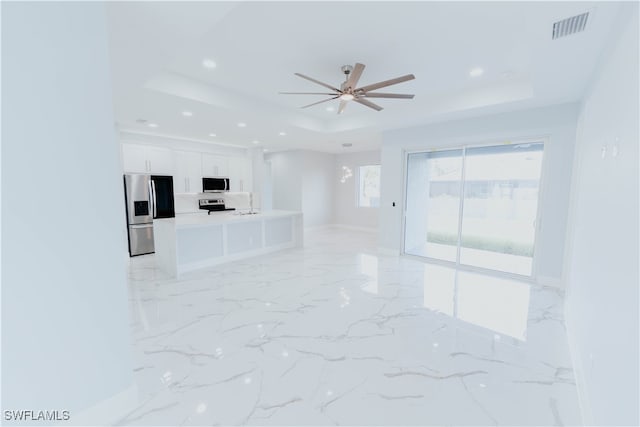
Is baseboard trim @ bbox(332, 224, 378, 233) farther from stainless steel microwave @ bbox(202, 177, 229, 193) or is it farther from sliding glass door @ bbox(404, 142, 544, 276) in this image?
stainless steel microwave @ bbox(202, 177, 229, 193)

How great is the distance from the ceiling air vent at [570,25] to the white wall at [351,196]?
588 centimetres

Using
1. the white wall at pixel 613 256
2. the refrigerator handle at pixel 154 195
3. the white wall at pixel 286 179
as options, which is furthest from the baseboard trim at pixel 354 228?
the white wall at pixel 613 256

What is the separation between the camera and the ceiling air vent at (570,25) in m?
1.81

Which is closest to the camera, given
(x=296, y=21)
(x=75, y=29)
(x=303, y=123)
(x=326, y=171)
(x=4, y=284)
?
(x=4, y=284)

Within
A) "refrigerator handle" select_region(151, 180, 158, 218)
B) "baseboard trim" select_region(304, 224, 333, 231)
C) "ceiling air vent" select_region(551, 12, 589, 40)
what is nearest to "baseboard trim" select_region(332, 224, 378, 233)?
"baseboard trim" select_region(304, 224, 333, 231)

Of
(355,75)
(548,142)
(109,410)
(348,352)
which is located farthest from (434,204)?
(109,410)

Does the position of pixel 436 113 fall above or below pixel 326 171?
above

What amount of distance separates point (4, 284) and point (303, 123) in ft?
14.7

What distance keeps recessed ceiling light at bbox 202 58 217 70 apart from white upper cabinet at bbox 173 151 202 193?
3.63m

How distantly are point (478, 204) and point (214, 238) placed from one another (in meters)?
4.64

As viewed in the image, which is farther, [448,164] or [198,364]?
[448,164]

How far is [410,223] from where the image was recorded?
17.8 feet

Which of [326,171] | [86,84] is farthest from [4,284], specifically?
[326,171]

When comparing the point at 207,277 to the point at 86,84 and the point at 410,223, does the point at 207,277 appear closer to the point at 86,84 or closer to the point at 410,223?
the point at 86,84
